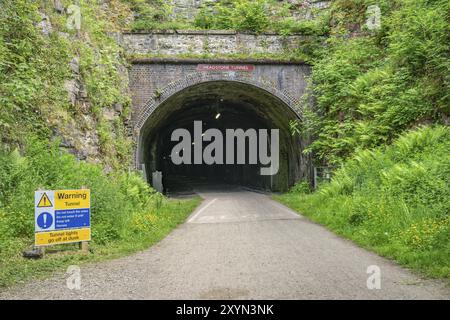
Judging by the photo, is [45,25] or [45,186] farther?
[45,25]

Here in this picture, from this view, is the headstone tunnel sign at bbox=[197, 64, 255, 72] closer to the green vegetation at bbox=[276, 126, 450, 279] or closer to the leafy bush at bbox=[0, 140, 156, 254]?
the green vegetation at bbox=[276, 126, 450, 279]

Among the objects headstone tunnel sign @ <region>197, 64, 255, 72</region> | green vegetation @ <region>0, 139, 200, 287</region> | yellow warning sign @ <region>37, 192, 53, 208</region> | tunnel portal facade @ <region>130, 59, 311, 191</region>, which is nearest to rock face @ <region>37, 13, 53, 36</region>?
green vegetation @ <region>0, 139, 200, 287</region>

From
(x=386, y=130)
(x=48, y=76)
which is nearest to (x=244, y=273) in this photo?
(x=48, y=76)

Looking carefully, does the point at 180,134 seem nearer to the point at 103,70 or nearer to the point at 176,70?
the point at 176,70

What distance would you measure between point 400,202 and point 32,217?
747cm

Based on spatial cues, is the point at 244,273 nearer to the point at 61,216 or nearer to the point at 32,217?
the point at 61,216

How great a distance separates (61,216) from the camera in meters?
7.47

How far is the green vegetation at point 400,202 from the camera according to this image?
7012mm

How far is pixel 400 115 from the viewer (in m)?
13.3

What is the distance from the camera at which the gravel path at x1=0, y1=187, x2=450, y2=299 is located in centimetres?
517

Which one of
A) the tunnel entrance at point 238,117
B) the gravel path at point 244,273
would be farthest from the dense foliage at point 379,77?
the gravel path at point 244,273

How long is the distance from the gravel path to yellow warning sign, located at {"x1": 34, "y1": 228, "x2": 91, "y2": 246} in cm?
92
